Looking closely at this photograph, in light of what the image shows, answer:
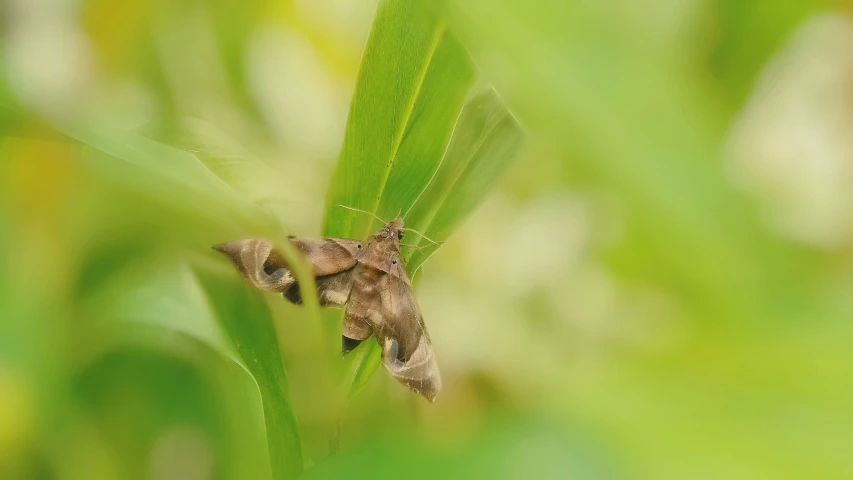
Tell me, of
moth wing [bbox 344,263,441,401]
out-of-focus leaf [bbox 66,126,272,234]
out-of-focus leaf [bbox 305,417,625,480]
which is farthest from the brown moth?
out-of-focus leaf [bbox 305,417,625,480]

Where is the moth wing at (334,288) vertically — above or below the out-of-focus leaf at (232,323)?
above

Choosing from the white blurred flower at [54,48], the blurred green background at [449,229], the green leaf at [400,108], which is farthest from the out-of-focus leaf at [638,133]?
the white blurred flower at [54,48]

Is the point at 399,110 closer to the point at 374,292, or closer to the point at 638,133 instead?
the point at 374,292

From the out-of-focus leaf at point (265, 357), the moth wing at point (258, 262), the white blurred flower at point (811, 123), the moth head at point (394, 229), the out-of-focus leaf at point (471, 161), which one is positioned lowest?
the out-of-focus leaf at point (265, 357)

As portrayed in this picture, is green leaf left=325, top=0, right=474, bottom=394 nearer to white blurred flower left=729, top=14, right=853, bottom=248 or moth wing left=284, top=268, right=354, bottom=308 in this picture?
moth wing left=284, top=268, right=354, bottom=308

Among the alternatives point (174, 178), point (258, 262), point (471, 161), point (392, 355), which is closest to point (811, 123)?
point (471, 161)

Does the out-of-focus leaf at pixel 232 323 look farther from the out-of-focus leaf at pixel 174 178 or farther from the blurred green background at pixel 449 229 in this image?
the out-of-focus leaf at pixel 174 178
